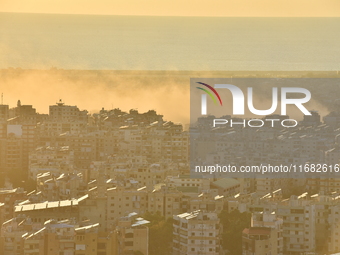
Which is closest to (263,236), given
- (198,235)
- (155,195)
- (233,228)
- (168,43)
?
(233,228)

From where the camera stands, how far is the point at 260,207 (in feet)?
27.0

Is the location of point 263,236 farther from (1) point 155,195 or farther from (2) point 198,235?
(1) point 155,195

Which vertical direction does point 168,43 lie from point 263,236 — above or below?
above

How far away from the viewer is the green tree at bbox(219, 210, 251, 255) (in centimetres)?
721

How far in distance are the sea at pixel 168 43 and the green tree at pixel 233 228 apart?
2304 cm

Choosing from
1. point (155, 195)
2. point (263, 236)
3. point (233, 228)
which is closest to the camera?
point (263, 236)

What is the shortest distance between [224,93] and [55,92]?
244 inches

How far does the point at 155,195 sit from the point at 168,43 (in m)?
32.7

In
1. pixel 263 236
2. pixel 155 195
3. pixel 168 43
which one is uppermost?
pixel 168 43

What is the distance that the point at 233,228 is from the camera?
24.3ft

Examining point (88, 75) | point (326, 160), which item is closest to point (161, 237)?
point (326, 160)

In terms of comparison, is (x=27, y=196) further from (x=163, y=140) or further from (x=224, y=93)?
(x=224, y=93)

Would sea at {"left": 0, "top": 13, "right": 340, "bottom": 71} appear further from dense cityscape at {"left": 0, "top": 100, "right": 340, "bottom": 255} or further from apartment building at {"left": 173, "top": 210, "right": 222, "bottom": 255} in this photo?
apartment building at {"left": 173, "top": 210, "right": 222, "bottom": 255}

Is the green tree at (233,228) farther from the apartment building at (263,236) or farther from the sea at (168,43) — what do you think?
the sea at (168,43)
